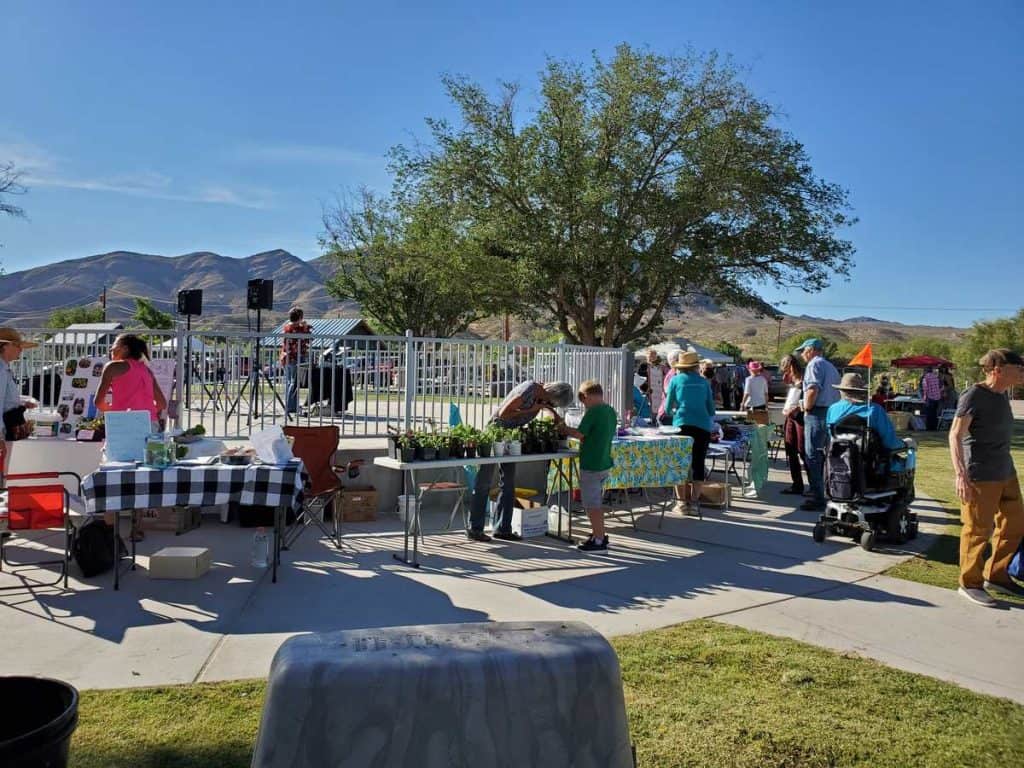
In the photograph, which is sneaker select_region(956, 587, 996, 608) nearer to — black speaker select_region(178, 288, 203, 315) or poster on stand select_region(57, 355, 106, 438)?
poster on stand select_region(57, 355, 106, 438)

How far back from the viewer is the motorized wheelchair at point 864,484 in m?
7.38

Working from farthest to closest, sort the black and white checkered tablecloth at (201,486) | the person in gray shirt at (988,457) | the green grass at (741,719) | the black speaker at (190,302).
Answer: the black speaker at (190,302) < the black and white checkered tablecloth at (201,486) < the person in gray shirt at (988,457) < the green grass at (741,719)

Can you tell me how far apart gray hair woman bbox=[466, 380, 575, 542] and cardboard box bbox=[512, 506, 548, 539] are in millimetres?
69

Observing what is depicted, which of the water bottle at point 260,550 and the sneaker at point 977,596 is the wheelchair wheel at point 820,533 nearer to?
the sneaker at point 977,596

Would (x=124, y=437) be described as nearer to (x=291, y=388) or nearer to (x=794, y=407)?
(x=291, y=388)

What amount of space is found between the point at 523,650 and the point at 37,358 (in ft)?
29.6

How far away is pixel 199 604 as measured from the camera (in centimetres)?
537

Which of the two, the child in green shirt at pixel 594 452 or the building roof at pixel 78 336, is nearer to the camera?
the child in green shirt at pixel 594 452

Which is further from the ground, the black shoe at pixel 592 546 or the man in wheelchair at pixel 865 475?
the man in wheelchair at pixel 865 475

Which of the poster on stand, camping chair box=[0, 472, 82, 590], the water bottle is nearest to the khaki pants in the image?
the water bottle

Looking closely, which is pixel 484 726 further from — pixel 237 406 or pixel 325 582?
pixel 237 406

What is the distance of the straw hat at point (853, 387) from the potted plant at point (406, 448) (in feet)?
13.6

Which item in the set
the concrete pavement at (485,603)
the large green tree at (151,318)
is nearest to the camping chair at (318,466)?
the concrete pavement at (485,603)

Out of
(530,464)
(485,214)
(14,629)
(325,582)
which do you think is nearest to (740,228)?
(485,214)
